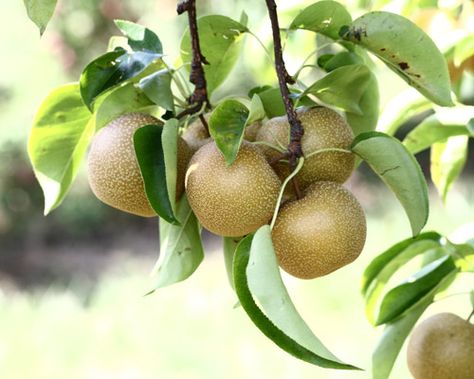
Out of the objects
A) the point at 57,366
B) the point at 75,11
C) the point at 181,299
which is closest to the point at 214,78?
the point at 57,366

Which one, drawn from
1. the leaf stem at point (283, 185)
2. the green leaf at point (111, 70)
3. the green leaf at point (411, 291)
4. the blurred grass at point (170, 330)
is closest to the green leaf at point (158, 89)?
the green leaf at point (111, 70)

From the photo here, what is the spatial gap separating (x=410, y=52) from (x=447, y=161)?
319 millimetres

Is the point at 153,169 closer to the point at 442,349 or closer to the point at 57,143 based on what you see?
the point at 57,143

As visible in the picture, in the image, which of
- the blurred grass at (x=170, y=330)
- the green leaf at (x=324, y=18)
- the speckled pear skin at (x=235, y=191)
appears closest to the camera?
the speckled pear skin at (x=235, y=191)

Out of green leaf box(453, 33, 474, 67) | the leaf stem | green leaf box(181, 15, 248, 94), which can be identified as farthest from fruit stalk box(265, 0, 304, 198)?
green leaf box(453, 33, 474, 67)

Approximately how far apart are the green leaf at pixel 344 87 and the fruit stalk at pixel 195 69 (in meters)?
0.09

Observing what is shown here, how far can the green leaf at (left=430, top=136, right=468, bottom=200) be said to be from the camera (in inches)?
36.5

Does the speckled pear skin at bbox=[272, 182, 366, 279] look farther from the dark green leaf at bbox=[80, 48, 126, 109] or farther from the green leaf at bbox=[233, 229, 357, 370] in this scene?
the dark green leaf at bbox=[80, 48, 126, 109]

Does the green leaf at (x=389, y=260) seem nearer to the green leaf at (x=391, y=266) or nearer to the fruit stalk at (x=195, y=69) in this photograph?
the green leaf at (x=391, y=266)

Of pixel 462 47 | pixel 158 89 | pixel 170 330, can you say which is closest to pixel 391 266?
pixel 462 47

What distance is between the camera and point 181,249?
67 centimetres

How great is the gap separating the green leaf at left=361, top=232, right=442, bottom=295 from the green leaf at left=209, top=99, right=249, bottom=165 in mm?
320

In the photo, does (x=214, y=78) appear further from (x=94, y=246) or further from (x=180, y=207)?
(x=94, y=246)

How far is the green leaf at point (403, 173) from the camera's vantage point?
60cm
